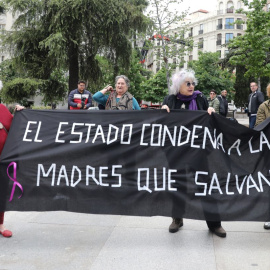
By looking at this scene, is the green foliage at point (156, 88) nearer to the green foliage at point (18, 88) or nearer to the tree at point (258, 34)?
the green foliage at point (18, 88)

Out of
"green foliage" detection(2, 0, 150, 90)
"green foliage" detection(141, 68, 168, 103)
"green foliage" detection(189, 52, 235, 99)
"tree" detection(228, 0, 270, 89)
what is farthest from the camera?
"green foliage" detection(141, 68, 168, 103)

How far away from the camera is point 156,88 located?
3594 centimetres

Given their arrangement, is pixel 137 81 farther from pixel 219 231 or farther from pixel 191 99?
pixel 219 231

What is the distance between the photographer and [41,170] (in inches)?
148

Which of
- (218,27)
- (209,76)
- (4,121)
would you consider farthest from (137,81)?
(218,27)

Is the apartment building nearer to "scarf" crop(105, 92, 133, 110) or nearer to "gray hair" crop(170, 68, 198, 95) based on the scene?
"scarf" crop(105, 92, 133, 110)

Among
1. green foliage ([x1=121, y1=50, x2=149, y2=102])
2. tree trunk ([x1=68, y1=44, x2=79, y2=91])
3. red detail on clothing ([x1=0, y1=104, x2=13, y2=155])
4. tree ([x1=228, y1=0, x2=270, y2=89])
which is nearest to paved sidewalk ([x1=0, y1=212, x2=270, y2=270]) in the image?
red detail on clothing ([x1=0, y1=104, x2=13, y2=155])

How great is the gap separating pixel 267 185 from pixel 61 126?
91.4 inches

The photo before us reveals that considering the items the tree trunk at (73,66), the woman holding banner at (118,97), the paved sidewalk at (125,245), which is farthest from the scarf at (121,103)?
the tree trunk at (73,66)

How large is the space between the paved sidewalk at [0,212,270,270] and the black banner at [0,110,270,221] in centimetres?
29

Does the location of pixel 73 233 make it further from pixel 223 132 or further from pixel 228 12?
pixel 228 12

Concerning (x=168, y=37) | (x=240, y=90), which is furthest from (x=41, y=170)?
(x=240, y=90)

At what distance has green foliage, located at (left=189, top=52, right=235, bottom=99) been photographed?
3347cm

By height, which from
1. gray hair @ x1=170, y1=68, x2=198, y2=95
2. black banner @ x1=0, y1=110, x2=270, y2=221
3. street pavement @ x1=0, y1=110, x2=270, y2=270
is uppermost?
gray hair @ x1=170, y1=68, x2=198, y2=95
